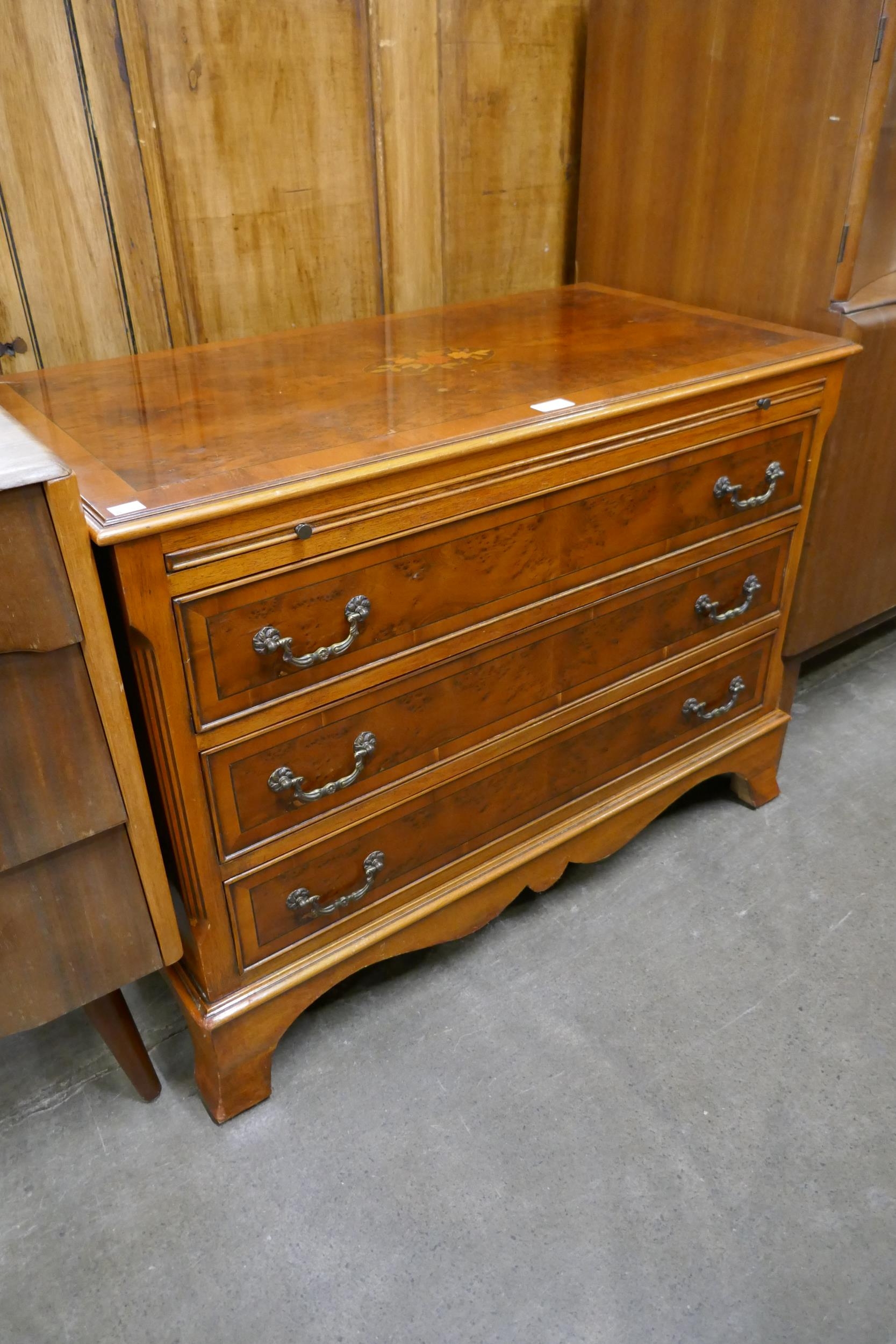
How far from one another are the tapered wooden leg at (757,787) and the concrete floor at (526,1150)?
0.70 ft

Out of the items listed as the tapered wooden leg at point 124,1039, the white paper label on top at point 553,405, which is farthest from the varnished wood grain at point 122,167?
the tapered wooden leg at point 124,1039

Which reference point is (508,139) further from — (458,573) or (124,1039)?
(124,1039)

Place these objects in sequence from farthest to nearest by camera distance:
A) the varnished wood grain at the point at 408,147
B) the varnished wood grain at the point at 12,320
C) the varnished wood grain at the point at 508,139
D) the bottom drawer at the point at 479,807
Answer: the varnished wood grain at the point at 508,139 < the varnished wood grain at the point at 408,147 < the varnished wood grain at the point at 12,320 < the bottom drawer at the point at 479,807

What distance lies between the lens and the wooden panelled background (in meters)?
1.49

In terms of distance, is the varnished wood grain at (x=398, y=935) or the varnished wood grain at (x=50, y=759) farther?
the varnished wood grain at (x=398, y=935)

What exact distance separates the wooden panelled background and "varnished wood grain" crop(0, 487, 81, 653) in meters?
0.69

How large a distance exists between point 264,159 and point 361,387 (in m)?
0.55

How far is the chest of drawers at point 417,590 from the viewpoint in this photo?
119 centimetres

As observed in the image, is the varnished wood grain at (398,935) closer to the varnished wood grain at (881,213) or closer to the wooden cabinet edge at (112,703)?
the wooden cabinet edge at (112,703)

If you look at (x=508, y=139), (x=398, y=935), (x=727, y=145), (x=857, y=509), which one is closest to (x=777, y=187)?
(x=727, y=145)

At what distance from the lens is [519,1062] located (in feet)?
5.19

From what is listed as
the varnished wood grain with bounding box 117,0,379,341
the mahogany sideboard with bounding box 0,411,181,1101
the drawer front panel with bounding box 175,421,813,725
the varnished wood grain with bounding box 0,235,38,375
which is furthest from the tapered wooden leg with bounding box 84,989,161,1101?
the varnished wood grain with bounding box 117,0,379,341

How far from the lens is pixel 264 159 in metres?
1.69

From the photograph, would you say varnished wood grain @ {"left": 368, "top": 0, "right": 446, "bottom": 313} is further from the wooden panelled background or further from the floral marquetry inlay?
the floral marquetry inlay
